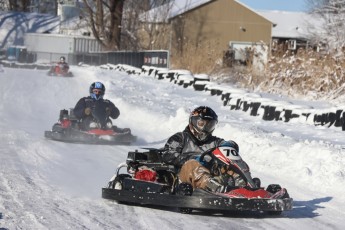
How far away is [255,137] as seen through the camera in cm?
1348

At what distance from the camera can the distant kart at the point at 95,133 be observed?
1439cm

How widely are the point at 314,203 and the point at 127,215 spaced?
2485 millimetres

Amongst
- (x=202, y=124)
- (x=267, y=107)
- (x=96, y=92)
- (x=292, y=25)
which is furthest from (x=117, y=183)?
(x=292, y=25)

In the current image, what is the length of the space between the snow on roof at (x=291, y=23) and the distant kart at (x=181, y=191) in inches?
2089

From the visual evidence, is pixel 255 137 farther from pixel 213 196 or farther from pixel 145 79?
pixel 145 79

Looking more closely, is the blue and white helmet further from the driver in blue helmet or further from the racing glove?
the racing glove

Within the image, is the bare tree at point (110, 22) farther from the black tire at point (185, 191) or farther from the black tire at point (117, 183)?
the black tire at point (185, 191)

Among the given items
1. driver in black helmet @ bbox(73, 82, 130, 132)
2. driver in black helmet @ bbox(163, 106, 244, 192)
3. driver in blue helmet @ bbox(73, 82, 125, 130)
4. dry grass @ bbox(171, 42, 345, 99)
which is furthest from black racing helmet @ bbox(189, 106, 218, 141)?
dry grass @ bbox(171, 42, 345, 99)

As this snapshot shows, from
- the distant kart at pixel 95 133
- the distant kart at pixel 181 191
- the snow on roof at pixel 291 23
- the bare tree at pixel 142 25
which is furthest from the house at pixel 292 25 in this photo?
the distant kart at pixel 181 191

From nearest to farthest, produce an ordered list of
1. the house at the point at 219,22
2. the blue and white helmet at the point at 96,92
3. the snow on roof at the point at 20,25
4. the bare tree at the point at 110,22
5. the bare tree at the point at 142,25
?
1. the blue and white helmet at the point at 96,92
2. the bare tree at the point at 142,25
3. the bare tree at the point at 110,22
4. the house at the point at 219,22
5. the snow on roof at the point at 20,25

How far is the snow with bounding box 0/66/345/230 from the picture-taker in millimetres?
7465

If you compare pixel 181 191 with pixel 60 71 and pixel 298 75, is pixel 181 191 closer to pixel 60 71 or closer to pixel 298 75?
pixel 298 75

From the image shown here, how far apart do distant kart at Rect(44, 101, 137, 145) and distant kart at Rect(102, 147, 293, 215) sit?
520 cm

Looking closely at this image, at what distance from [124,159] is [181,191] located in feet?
15.3
